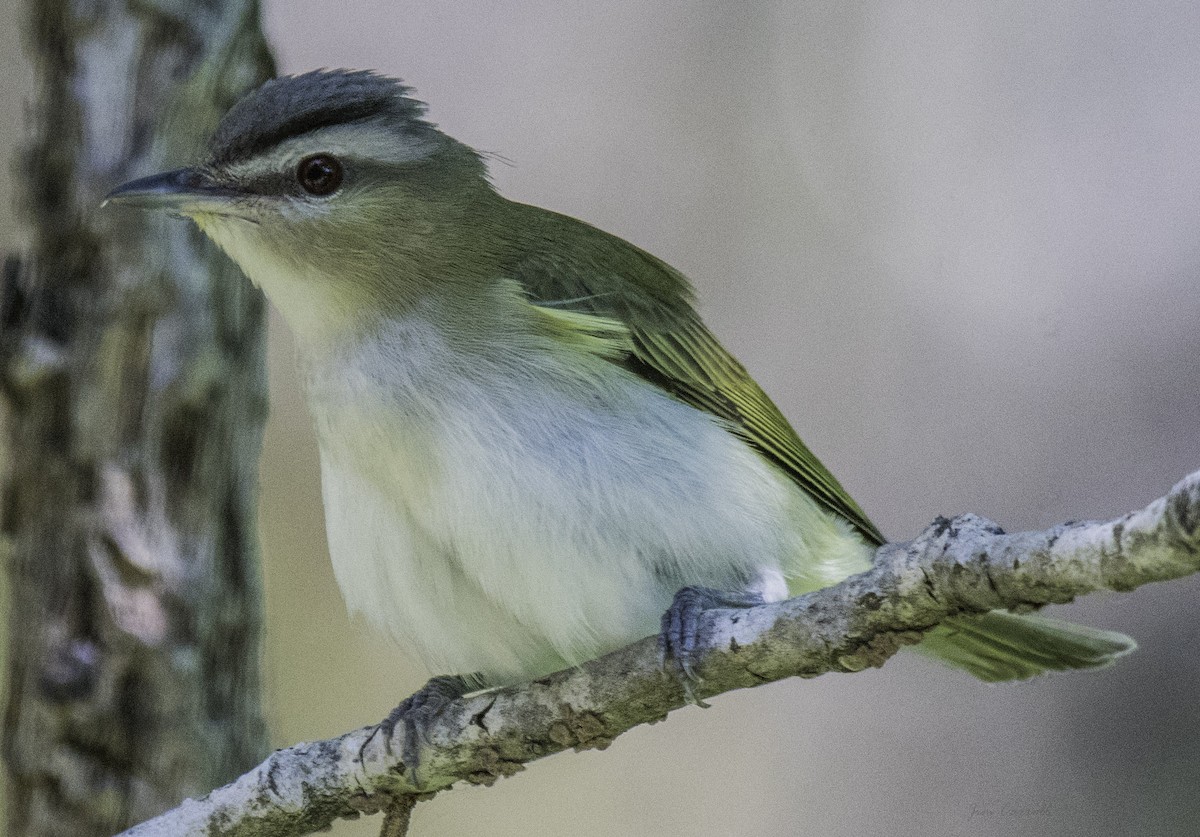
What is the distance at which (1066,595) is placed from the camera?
1266 millimetres

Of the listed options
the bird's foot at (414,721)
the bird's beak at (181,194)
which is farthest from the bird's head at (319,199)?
the bird's foot at (414,721)

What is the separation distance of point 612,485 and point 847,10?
1564 millimetres

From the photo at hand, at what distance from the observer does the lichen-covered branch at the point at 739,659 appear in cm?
122

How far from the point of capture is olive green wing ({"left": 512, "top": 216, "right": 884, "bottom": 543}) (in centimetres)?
213

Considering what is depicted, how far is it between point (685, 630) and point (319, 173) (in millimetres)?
954

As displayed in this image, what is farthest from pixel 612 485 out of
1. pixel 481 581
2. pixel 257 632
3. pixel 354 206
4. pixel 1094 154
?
pixel 1094 154

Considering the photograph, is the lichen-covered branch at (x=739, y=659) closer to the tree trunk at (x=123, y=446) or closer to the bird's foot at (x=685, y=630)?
the bird's foot at (x=685, y=630)

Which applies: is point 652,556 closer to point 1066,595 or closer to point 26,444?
point 1066,595

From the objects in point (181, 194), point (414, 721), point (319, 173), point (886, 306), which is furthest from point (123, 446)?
point (886, 306)

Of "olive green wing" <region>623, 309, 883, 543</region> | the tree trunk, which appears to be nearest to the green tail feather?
"olive green wing" <region>623, 309, 883, 543</region>

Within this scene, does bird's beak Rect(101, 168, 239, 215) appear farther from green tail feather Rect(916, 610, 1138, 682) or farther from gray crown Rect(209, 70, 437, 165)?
green tail feather Rect(916, 610, 1138, 682)

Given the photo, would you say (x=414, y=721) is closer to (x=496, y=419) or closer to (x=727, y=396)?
(x=496, y=419)

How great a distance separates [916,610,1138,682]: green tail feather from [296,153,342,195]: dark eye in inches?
49.1

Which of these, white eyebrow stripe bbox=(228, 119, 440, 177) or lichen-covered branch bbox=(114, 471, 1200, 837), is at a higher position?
white eyebrow stripe bbox=(228, 119, 440, 177)
